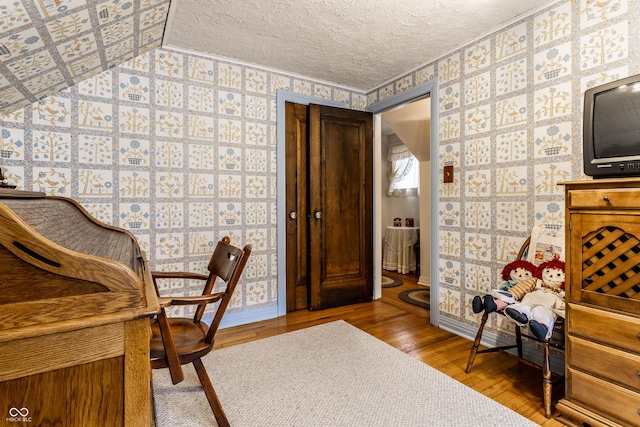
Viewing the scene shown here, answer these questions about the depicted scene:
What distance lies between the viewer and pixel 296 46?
2561 millimetres

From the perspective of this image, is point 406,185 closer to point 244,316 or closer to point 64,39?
point 244,316

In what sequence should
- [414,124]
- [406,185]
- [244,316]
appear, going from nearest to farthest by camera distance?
[244,316], [414,124], [406,185]

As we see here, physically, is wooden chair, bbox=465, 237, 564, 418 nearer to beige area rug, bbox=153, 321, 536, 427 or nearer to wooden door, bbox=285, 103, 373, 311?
beige area rug, bbox=153, 321, 536, 427

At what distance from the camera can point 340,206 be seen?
3332mm

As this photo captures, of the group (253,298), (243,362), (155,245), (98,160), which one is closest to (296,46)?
(98,160)

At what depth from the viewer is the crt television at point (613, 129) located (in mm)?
1384

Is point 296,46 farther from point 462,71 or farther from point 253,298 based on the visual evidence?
point 253,298

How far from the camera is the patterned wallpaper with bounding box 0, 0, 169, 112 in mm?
1479

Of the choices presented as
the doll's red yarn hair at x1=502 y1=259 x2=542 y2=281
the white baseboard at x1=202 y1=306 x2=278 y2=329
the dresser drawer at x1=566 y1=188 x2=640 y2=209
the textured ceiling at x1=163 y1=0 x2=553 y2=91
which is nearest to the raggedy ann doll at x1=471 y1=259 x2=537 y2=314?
the doll's red yarn hair at x1=502 y1=259 x2=542 y2=281

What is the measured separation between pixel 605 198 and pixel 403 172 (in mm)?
4215

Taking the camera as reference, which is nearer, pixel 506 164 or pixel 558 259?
pixel 558 259

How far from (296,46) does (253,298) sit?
2.29 m

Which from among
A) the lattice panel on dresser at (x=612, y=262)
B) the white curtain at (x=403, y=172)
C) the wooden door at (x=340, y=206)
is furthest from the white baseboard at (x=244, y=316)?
the white curtain at (x=403, y=172)

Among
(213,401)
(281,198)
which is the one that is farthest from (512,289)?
(281,198)
